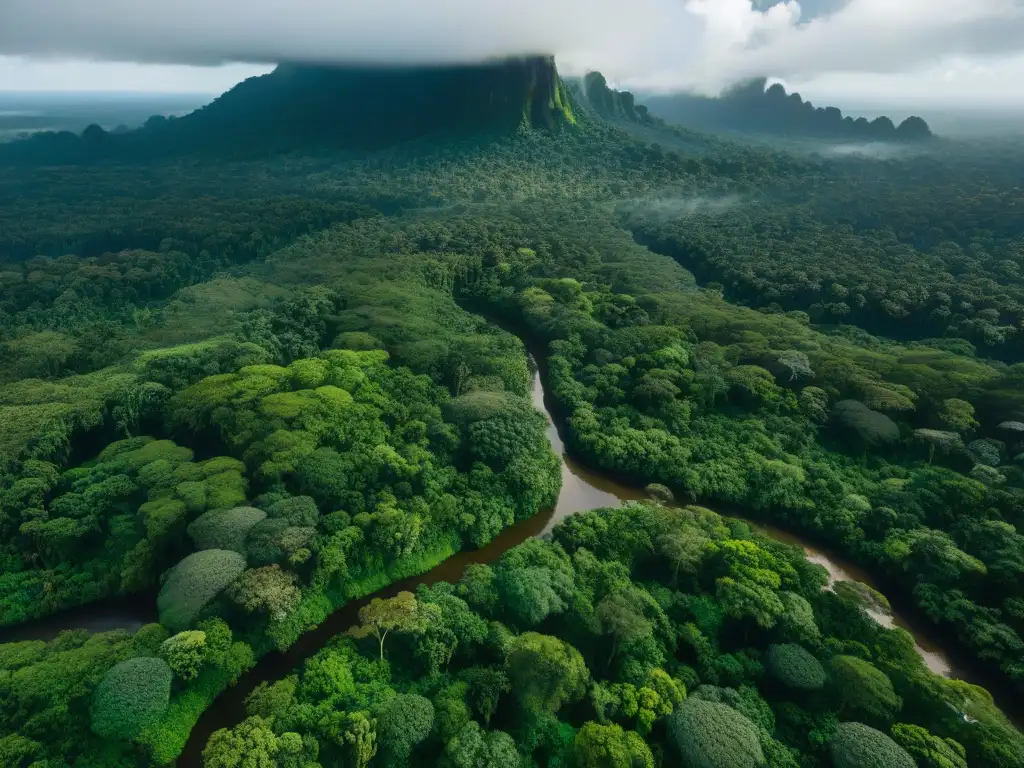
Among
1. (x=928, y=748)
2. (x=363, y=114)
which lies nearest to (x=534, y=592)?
(x=928, y=748)

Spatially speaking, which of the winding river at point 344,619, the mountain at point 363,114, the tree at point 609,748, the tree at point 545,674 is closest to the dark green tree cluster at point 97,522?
the winding river at point 344,619

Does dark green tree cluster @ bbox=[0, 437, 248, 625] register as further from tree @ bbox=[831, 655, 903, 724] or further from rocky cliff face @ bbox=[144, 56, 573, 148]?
rocky cliff face @ bbox=[144, 56, 573, 148]

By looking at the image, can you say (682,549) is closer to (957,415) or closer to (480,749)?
(480,749)

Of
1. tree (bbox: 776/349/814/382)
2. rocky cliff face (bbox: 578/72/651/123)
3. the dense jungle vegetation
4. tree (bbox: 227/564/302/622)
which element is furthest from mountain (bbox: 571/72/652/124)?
tree (bbox: 227/564/302/622)

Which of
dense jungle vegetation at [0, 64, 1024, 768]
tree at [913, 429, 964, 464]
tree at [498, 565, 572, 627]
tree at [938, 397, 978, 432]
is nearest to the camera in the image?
dense jungle vegetation at [0, 64, 1024, 768]

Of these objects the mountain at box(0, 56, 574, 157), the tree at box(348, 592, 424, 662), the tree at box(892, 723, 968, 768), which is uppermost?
the mountain at box(0, 56, 574, 157)

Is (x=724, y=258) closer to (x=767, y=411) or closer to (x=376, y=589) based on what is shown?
(x=767, y=411)
